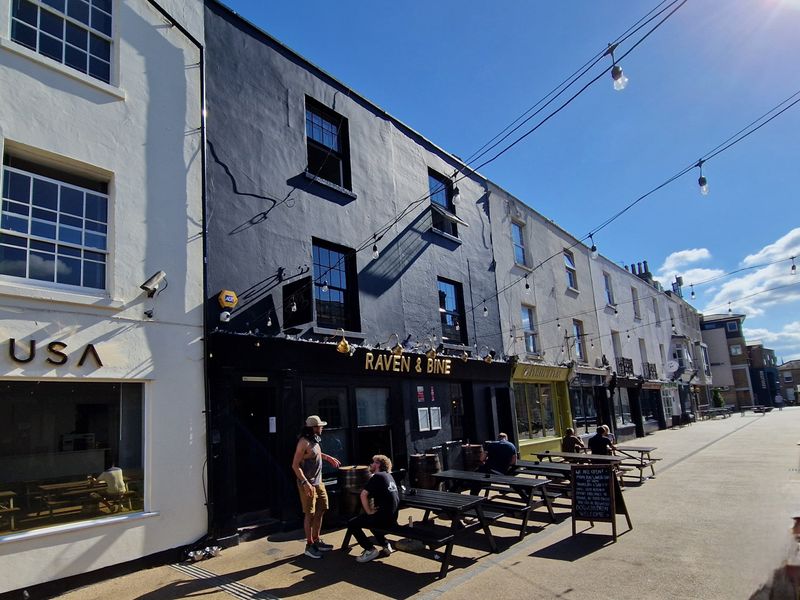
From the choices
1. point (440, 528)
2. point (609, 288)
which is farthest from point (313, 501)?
point (609, 288)

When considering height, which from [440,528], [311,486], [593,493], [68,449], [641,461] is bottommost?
[641,461]

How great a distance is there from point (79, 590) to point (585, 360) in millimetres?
18291

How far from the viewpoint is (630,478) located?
12.5 m

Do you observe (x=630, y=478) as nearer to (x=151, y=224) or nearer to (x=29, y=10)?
(x=151, y=224)

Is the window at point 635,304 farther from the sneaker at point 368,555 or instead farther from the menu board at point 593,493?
the sneaker at point 368,555

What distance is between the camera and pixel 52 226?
6.44 meters

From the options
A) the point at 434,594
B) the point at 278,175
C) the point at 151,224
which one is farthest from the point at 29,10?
the point at 434,594

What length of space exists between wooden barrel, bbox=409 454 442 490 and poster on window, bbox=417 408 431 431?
864mm

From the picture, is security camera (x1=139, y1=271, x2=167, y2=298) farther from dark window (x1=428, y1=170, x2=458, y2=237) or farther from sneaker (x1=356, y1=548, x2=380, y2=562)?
dark window (x1=428, y1=170, x2=458, y2=237)

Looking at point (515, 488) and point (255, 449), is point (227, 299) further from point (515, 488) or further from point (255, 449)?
point (515, 488)

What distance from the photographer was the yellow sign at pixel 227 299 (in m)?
7.66

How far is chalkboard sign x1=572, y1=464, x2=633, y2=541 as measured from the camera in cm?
719

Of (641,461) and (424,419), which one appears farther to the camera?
(641,461)

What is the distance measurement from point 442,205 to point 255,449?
870 cm
